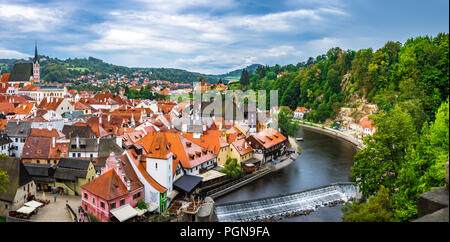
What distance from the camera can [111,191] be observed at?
16406mm

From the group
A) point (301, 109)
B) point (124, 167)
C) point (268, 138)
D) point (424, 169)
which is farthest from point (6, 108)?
point (301, 109)

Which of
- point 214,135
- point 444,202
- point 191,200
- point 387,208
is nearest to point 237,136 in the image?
point 214,135

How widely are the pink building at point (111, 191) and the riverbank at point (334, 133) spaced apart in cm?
2899

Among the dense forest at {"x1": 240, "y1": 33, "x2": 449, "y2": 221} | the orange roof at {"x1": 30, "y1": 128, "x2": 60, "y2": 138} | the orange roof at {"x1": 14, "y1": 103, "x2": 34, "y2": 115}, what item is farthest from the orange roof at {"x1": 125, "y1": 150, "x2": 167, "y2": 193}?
the orange roof at {"x1": 14, "y1": 103, "x2": 34, "y2": 115}

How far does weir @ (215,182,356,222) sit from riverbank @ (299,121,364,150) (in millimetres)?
17249

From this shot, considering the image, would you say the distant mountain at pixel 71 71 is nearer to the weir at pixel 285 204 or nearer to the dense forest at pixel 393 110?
the dense forest at pixel 393 110

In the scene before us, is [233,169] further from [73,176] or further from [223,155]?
[73,176]

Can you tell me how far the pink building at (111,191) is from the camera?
16281 mm

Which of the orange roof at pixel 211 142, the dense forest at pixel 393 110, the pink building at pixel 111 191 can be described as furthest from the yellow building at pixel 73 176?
the dense forest at pixel 393 110

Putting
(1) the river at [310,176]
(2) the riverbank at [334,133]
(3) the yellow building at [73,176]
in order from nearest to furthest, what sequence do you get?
(3) the yellow building at [73,176], (1) the river at [310,176], (2) the riverbank at [334,133]

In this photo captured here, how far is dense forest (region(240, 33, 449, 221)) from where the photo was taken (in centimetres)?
1155

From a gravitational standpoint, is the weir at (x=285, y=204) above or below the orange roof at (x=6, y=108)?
below

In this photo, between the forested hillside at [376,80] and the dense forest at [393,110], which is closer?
the dense forest at [393,110]

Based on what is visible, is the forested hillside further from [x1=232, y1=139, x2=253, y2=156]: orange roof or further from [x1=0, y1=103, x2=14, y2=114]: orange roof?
[x1=0, y1=103, x2=14, y2=114]: orange roof
